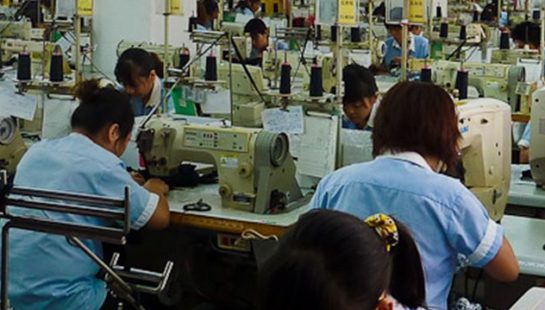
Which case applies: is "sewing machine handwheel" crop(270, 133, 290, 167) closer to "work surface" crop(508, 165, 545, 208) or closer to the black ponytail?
"work surface" crop(508, 165, 545, 208)

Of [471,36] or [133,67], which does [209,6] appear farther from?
[133,67]

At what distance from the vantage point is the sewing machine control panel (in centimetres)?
319

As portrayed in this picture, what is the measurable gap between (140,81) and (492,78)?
2.30 meters

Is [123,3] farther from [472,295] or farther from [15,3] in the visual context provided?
[472,295]

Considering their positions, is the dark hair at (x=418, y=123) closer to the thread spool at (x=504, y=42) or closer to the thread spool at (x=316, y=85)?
the thread spool at (x=316, y=85)

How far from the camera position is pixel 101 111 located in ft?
9.50

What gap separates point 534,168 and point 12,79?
2.23 m

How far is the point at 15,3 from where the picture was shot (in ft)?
29.8

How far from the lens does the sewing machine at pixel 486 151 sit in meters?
2.95

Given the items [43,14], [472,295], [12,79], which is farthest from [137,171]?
[43,14]

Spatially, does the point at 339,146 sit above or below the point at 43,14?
below

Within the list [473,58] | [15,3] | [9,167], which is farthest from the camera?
[15,3]

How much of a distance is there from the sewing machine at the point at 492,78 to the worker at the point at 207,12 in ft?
8.43

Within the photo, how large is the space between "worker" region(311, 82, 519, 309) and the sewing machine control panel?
0.95 meters
